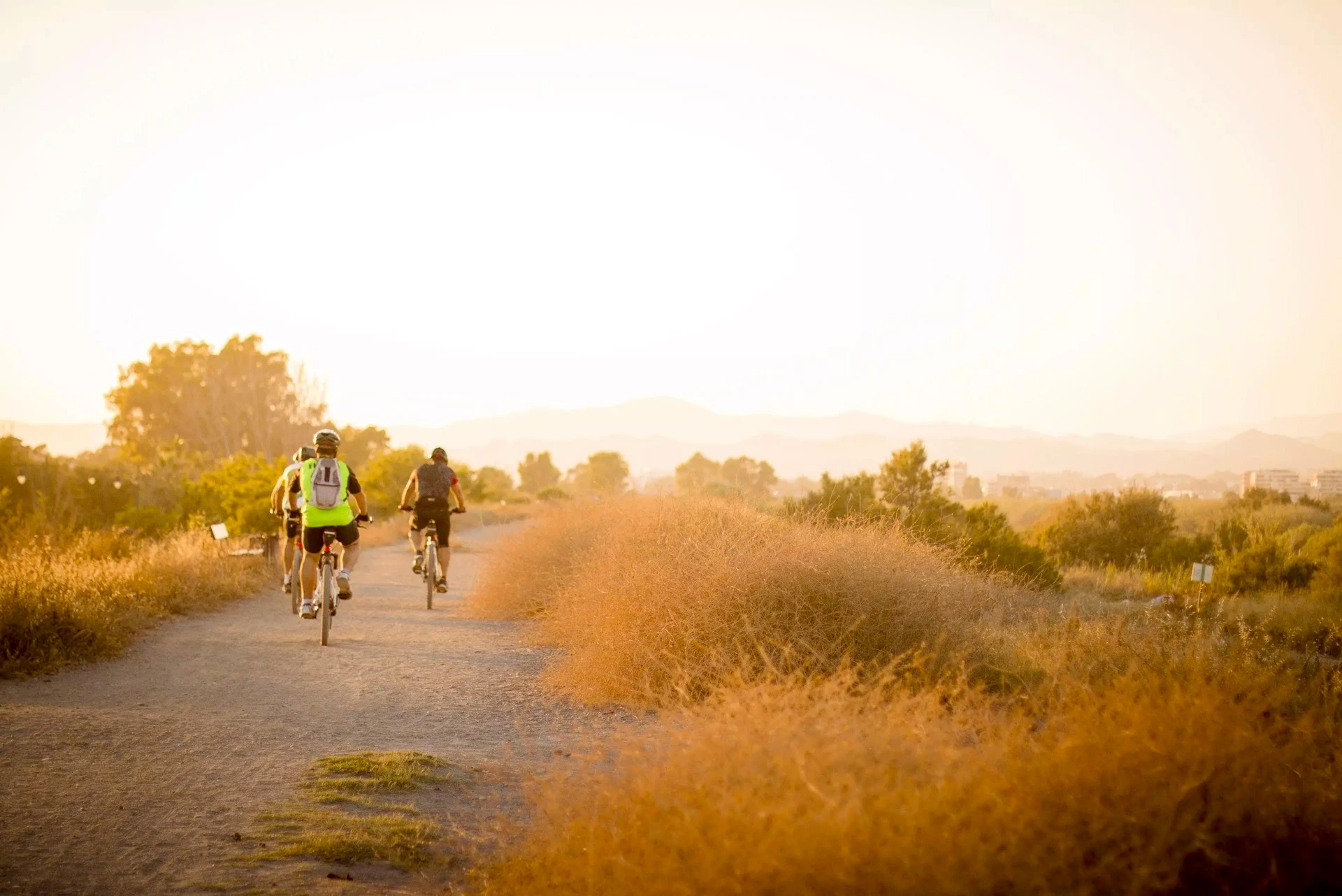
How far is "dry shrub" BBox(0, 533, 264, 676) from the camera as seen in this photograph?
905cm

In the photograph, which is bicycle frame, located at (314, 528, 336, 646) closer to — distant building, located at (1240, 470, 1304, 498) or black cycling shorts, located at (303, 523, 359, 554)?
black cycling shorts, located at (303, 523, 359, 554)

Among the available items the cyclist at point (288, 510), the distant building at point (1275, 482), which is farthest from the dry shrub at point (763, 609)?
the distant building at point (1275, 482)

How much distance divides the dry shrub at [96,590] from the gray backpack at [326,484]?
2464 millimetres

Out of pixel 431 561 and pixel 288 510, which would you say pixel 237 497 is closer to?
pixel 431 561

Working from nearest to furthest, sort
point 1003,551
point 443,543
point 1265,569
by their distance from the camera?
point 443,543, point 1003,551, point 1265,569

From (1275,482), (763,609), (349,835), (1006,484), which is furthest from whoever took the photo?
(1006,484)

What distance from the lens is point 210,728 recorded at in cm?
693

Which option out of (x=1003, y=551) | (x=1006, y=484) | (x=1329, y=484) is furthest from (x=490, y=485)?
(x=1003, y=551)

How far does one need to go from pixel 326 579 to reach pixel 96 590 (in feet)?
8.53

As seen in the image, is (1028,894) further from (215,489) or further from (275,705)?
(215,489)

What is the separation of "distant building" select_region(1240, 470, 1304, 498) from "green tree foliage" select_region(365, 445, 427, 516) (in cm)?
3251

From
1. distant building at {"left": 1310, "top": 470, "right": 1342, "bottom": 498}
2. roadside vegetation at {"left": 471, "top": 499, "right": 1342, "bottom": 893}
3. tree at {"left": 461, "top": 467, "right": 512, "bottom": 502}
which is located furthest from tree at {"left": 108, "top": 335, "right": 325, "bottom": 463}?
roadside vegetation at {"left": 471, "top": 499, "right": 1342, "bottom": 893}

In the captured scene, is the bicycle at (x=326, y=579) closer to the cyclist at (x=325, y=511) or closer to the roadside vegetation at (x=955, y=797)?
the cyclist at (x=325, y=511)

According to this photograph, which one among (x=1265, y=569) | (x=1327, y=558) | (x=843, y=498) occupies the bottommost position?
(x=1265, y=569)
